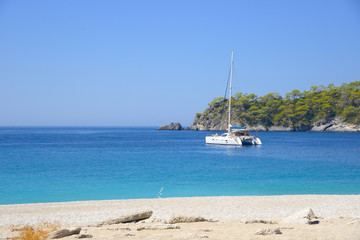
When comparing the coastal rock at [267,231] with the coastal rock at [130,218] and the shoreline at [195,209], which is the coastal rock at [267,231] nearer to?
the shoreline at [195,209]

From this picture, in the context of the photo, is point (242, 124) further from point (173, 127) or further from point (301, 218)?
point (301, 218)

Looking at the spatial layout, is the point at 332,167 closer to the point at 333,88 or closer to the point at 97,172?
the point at 97,172

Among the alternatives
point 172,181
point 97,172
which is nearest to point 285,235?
point 172,181

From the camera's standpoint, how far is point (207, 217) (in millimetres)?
14562

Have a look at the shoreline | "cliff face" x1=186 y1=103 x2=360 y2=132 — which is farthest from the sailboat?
"cliff face" x1=186 y1=103 x2=360 y2=132

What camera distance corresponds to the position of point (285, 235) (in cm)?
952

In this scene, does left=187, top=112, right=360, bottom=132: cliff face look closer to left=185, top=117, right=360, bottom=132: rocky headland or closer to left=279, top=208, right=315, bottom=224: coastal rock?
left=185, top=117, right=360, bottom=132: rocky headland

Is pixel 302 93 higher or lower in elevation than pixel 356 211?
higher

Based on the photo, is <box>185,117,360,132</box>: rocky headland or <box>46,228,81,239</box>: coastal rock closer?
<box>46,228,81,239</box>: coastal rock

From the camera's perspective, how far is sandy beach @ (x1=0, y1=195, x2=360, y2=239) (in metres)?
9.76

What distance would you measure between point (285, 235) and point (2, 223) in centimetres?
1124

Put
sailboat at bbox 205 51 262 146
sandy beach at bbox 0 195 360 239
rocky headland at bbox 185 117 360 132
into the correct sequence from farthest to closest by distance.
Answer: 1. rocky headland at bbox 185 117 360 132
2. sailboat at bbox 205 51 262 146
3. sandy beach at bbox 0 195 360 239

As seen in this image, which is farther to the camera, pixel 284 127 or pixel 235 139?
pixel 284 127

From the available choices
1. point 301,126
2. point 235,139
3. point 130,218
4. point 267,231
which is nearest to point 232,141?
point 235,139
